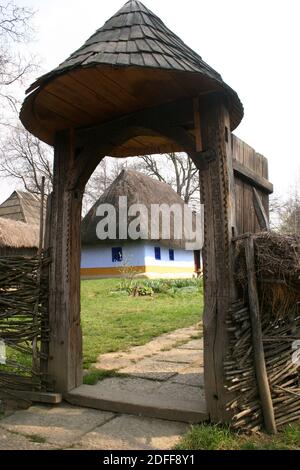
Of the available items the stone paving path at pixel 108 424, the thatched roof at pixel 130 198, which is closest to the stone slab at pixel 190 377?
the stone paving path at pixel 108 424

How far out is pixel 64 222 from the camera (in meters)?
4.63

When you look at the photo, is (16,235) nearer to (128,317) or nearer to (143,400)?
(128,317)

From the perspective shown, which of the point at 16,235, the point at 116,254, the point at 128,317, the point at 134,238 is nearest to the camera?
the point at 128,317

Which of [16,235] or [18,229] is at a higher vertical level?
[18,229]

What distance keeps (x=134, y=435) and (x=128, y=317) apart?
6401 mm

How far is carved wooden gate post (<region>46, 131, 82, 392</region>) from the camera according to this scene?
14.6 feet

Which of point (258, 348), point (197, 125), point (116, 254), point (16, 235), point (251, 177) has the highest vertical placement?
point (197, 125)

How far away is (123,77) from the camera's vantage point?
3.79 m

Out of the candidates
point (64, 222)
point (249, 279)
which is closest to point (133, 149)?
point (64, 222)

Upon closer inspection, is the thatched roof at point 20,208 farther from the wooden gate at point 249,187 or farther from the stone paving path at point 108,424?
the wooden gate at point 249,187

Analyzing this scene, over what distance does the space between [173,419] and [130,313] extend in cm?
675

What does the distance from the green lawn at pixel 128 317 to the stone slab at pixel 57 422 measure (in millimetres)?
1577

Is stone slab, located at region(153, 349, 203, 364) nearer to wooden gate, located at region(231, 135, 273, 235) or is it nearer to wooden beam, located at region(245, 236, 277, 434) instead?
wooden gate, located at region(231, 135, 273, 235)

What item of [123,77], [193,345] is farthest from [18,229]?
[123,77]
